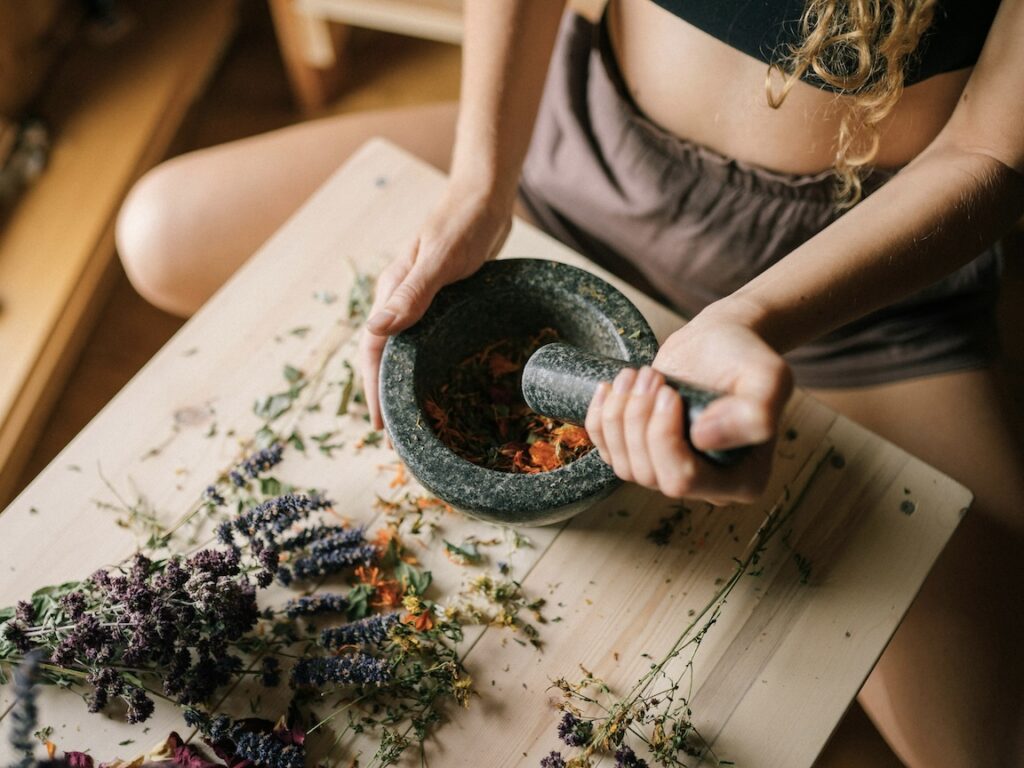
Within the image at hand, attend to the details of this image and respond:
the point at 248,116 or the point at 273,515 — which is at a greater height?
the point at 248,116

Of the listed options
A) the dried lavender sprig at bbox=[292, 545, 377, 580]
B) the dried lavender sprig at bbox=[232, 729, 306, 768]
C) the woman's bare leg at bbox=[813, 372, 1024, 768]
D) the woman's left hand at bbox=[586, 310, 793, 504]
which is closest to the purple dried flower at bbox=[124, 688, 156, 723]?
the dried lavender sprig at bbox=[232, 729, 306, 768]

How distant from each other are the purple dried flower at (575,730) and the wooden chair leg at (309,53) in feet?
6.21

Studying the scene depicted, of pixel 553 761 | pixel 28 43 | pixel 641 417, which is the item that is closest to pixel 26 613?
pixel 553 761

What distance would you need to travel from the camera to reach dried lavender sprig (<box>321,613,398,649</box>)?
0.94 meters

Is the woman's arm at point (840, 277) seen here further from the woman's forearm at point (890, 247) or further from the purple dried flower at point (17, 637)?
the purple dried flower at point (17, 637)

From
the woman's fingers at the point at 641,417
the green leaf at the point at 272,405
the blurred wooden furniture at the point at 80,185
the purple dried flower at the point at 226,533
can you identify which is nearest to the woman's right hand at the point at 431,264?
the green leaf at the point at 272,405

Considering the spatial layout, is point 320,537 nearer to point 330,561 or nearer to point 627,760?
point 330,561

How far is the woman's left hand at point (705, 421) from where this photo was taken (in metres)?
0.74

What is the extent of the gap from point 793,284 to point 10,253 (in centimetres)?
171

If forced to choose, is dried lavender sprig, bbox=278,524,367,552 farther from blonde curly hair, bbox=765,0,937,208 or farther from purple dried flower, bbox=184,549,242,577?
blonde curly hair, bbox=765,0,937,208

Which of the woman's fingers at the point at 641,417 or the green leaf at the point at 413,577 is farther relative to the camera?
the green leaf at the point at 413,577

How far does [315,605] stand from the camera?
3.16 feet

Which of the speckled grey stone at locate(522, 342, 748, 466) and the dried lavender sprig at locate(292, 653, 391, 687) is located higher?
the speckled grey stone at locate(522, 342, 748, 466)

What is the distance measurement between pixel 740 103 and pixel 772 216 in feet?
0.53
